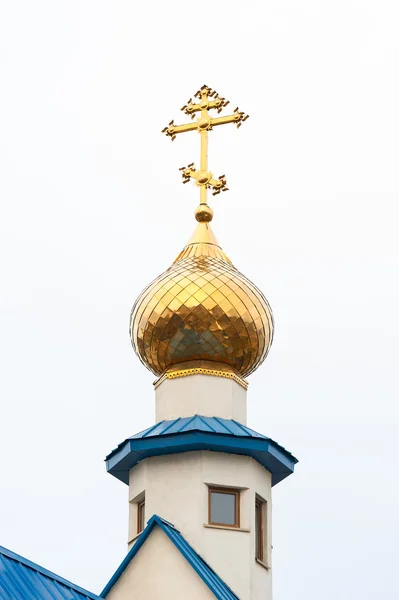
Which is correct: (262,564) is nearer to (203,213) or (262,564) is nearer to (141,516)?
(141,516)

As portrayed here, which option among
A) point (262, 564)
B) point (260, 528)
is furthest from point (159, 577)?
point (260, 528)

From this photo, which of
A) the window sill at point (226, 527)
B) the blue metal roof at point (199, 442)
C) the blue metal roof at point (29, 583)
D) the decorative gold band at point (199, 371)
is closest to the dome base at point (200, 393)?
the decorative gold band at point (199, 371)

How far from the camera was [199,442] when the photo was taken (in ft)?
66.8

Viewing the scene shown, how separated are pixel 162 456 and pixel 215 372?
1.59 metres

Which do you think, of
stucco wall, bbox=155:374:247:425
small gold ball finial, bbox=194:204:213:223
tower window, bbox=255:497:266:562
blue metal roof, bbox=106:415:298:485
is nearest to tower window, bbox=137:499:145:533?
blue metal roof, bbox=106:415:298:485

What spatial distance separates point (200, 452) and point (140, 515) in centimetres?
147

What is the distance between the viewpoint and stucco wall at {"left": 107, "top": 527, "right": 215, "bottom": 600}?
19219 mm

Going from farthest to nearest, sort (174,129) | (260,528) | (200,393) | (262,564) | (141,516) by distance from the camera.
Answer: (174,129) → (200,393) → (141,516) → (260,528) → (262,564)

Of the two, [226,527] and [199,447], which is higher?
[199,447]

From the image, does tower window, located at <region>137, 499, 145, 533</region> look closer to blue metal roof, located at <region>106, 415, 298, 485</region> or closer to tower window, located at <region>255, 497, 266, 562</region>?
blue metal roof, located at <region>106, 415, 298, 485</region>

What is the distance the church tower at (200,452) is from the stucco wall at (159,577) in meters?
0.01

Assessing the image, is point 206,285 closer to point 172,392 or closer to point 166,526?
point 172,392

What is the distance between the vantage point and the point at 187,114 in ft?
77.8

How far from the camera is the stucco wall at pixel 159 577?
63.1 ft
